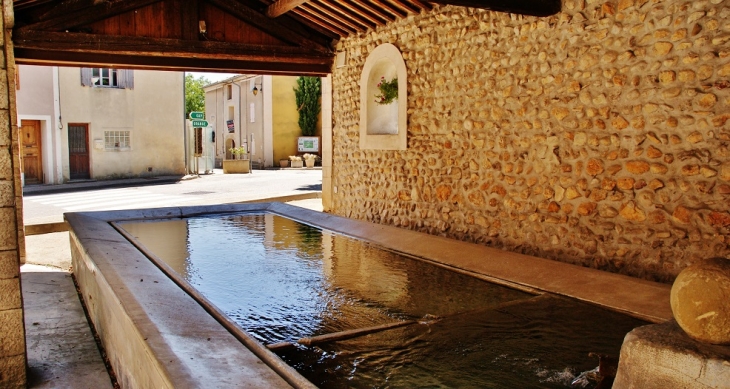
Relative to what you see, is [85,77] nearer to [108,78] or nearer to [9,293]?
[108,78]

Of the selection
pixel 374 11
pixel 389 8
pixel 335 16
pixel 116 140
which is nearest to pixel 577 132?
pixel 389 8

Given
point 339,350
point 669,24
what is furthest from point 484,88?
point 339,350

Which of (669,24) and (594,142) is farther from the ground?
(669,24)

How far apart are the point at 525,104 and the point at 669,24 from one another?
1.48m

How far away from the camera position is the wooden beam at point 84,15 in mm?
7473

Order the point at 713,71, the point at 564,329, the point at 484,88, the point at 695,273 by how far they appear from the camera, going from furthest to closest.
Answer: the point at 484,88 → the point at 713,71 → the point at 564,329 → the point at 695,273

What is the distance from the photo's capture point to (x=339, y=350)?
133 inches

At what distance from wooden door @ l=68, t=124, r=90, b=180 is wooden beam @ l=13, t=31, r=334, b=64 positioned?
1284cm

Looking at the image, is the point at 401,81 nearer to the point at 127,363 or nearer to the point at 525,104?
the point at 525,104

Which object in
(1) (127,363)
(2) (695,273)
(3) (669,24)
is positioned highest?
(3) (669,24)

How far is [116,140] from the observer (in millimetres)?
20188

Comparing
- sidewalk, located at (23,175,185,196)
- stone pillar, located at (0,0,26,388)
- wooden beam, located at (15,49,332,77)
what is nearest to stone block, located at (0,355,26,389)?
stone pillar, located at (0,0,26,388)

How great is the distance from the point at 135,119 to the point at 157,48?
44.1 feet

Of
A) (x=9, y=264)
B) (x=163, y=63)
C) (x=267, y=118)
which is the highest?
(x=267, y=118)
